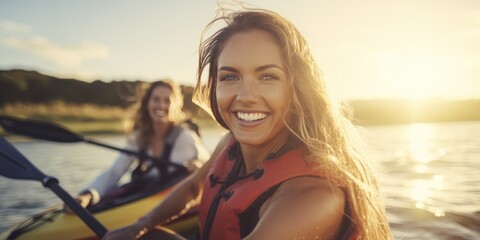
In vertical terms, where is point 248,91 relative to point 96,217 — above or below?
above

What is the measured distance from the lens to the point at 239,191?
1793 mm

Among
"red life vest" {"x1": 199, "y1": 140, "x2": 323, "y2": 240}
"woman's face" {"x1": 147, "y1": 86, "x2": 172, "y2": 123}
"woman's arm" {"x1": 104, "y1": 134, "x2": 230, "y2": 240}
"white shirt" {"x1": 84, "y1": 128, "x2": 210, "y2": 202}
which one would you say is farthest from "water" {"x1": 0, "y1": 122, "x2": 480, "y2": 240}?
"woman's face" {"x1": 147, "y1": 86, "x2": 172, "y2": 123}

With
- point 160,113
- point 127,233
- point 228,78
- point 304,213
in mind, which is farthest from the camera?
point 160,113

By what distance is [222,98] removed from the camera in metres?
1.82

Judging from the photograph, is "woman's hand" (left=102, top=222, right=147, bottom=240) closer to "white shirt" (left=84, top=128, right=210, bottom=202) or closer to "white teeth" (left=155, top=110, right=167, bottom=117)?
"white shirt" (left=84, top=128, right=210, bottom=202)

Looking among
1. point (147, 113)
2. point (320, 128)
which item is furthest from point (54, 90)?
point (320, 128)

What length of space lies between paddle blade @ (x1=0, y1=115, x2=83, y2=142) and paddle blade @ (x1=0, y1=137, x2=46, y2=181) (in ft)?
2.73

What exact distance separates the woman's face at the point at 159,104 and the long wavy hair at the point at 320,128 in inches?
125

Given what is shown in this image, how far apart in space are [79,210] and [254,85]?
175cm

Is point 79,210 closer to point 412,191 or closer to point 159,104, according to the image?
point 159,104

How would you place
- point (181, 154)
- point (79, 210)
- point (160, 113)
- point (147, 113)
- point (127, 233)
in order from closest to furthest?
1. point (127, 233)
2. point (79, 210)
3. point (181, 154)
4. point (160, 113)
5. point (147, 113)

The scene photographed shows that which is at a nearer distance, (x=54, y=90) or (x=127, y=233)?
(x=127, y=233)

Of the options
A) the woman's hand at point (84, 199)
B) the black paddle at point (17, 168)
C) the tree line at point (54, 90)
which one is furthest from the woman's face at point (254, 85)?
the tree line at point (54, 90)

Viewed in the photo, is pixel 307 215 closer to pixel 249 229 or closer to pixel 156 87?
pixel 249 229
